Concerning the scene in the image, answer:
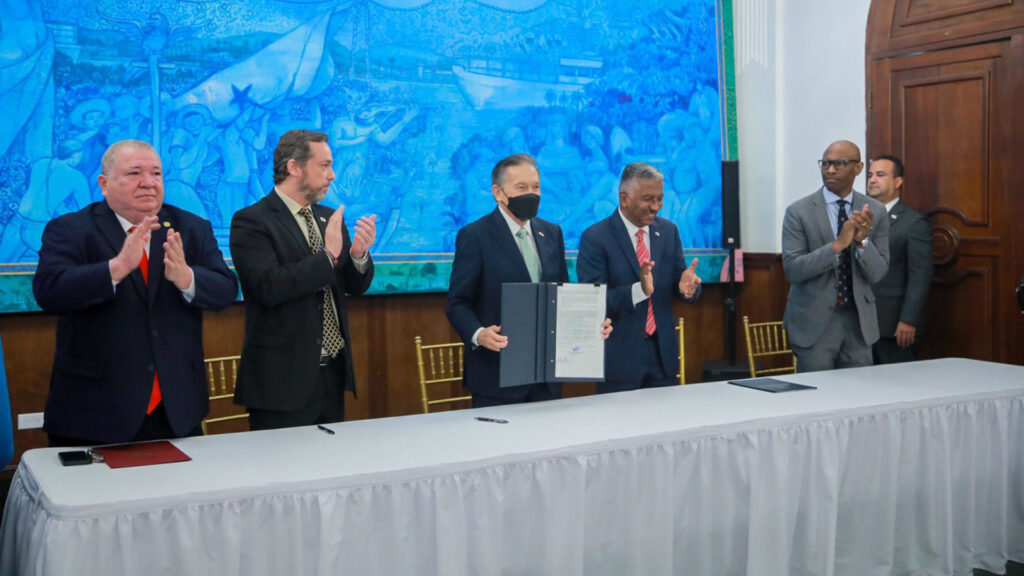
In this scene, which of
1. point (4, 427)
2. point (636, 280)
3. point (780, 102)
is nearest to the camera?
point (4, 427)

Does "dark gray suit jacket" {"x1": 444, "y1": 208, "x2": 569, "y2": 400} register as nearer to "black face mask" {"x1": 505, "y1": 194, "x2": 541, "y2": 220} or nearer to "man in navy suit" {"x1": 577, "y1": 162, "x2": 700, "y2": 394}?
"black face mask" {"x1": 505, "y1": 194, "x2": 541, "y2": 220}

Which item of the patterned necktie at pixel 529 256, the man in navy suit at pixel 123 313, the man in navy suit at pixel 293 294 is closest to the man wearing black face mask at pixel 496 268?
the patterned necktie at pixel 529 256

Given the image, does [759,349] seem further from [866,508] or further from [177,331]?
[177,331]

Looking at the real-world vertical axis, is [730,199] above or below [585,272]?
above

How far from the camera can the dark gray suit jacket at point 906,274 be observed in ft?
15.4

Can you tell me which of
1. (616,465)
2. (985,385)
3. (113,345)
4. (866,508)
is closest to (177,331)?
(113,345)

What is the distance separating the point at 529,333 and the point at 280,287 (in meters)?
0.78

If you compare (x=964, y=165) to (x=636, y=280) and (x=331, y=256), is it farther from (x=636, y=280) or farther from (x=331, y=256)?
(x=331, y=256)

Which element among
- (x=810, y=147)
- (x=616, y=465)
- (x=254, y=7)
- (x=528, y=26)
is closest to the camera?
(x=616, y=465)

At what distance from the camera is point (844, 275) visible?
4000 mm

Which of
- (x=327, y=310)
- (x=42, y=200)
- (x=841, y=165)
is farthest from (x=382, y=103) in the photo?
(x=841, y=165)

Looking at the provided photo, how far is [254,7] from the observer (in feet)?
15.0

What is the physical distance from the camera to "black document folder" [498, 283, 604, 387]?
2783 millimetres

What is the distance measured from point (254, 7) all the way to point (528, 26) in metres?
1.60
